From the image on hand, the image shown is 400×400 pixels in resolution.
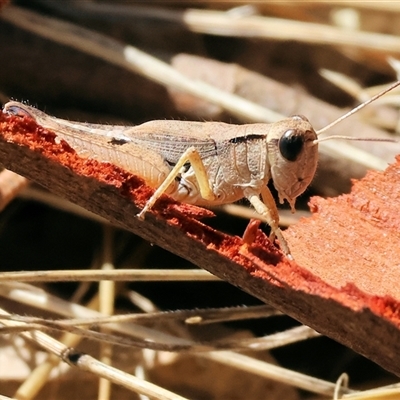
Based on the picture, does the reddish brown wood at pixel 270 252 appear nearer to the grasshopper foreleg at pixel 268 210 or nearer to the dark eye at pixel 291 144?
the grasshopper foreleg at pixel 268 210

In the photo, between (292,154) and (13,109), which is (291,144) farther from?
(13,109)

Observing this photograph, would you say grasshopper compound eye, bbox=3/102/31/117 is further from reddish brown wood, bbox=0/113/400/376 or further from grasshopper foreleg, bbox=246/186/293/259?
grasshopper foreleg, bbox=246/186/293/259

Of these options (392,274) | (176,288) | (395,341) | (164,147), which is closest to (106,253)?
(176,288)

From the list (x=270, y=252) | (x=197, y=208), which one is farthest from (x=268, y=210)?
(x=270, y=252)

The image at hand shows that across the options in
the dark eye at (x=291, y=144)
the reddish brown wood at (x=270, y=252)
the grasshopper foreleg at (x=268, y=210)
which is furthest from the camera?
the dark eye at (x=291, y=144)

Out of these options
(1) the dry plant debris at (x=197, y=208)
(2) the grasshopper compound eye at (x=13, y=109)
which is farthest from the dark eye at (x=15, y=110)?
(1) the dry plant debris at (x=197, y=208)

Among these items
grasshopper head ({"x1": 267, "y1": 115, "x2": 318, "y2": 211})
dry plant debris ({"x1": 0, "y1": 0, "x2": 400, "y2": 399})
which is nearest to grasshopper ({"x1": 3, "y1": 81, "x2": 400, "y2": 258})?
grasshopper head ({"x1": 267, "y1": 115, "x2": 318, "y2": 211})

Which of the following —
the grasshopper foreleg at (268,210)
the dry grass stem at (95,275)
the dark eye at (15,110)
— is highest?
the grasshopper foreleg at (268,210)
